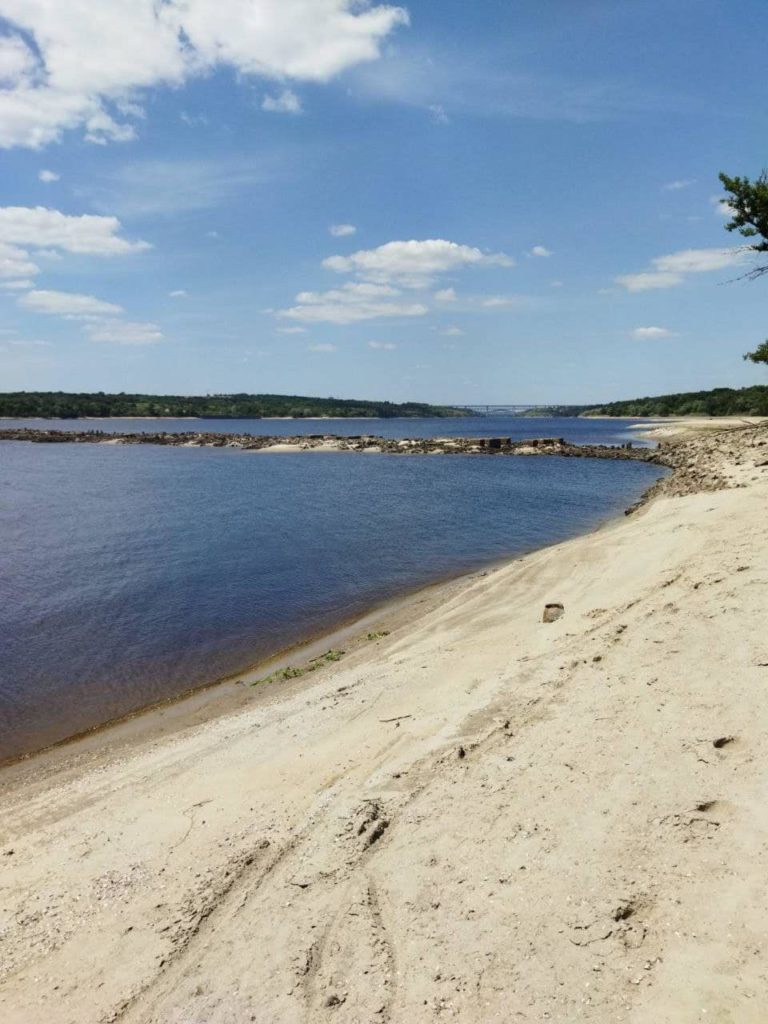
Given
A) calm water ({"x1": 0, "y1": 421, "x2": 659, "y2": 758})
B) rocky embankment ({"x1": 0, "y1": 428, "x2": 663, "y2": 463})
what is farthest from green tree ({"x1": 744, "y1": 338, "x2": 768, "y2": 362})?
rocky embankment ({"x1": 0, "y1": 428, "x2": 663, "y2": 463})

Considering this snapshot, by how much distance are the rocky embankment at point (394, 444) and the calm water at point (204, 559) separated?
24081 millimetres

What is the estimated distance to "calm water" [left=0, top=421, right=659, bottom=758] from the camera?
1608 centimetres

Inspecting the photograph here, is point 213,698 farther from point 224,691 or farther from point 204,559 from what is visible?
point 204,559

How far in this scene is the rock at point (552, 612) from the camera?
13.6 m

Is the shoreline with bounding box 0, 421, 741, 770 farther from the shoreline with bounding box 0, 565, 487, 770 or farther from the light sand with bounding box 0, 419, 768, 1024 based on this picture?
the light sand with bounding box 0, 419, 768, 1024

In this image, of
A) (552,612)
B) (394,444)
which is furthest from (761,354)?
(394,444)

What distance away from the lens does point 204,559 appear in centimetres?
2766

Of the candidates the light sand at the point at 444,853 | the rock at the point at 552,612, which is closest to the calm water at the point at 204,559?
the light sand at the point at 444,853

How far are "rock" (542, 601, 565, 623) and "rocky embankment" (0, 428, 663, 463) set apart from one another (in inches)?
2509

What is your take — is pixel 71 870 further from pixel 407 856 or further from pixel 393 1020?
pixel 393 1020

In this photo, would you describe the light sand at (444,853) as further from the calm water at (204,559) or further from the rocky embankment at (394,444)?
the rocky embankment at (394,444)

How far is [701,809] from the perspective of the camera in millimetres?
5824

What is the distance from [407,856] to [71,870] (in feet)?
13.0

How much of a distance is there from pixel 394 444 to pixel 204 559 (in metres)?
74.9
